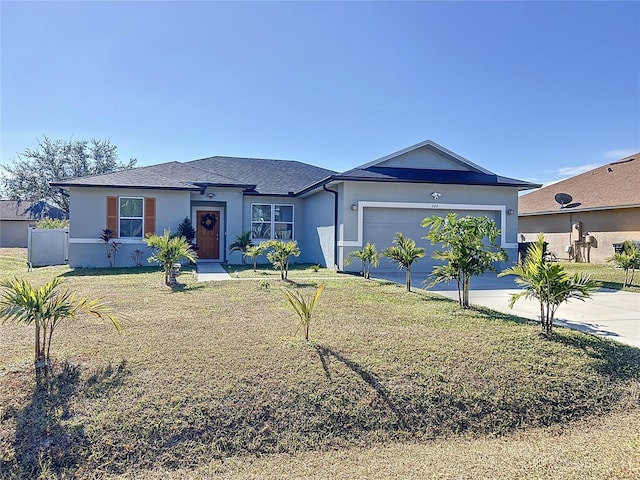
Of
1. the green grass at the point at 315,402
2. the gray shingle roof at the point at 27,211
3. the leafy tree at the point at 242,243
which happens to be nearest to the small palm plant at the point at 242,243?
the leafy tree at the point at 242,243

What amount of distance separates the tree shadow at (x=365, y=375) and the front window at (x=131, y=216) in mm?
12397

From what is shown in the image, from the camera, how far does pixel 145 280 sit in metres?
11.0

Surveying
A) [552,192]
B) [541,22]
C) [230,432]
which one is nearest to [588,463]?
[230,432]

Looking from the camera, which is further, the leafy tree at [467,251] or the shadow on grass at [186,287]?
the shadow on grass at [186,287]

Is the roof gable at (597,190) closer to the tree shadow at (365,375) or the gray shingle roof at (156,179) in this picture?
the gray shingle roof at (156,179)

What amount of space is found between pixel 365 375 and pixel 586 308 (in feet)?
19.1

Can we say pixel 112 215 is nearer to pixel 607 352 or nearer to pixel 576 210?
pixel 607 352

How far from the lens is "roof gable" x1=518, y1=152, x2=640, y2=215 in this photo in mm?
17234

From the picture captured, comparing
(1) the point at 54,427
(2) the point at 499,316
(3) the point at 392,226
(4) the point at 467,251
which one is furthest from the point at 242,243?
(1) the point at 54,427

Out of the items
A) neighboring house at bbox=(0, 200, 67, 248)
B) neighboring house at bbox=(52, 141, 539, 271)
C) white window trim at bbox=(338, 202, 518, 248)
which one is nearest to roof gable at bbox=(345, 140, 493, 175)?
neighboring house at bbox=(52, 141, 539, 271)

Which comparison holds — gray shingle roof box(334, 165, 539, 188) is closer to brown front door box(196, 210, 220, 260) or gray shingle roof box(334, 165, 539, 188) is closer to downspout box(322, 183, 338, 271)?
downspout box(322, 183, 338, 271)

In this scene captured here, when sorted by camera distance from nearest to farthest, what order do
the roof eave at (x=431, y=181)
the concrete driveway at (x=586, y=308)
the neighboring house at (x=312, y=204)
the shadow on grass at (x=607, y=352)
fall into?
the shadow on grass at (x=607, y=352)
the concrete driveway at (x=586, y=308)
the roof eave at (x=431, y=181)
the neighboring house at (x=312, y=204)

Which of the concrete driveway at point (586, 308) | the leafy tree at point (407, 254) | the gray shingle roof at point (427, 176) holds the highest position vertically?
the gray shingle roof at point (427, 176)

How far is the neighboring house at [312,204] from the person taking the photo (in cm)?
1374
